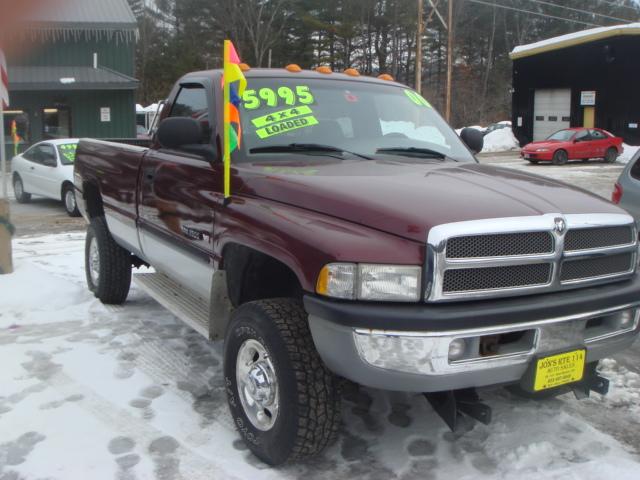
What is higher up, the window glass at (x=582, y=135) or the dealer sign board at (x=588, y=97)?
the dealer sign board at (x=588, y=97)

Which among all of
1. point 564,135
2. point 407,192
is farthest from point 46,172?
point 564,135

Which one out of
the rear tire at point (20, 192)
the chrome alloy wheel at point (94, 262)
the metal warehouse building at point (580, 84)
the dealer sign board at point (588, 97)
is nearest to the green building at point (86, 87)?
the rear tire at point (20, 192)

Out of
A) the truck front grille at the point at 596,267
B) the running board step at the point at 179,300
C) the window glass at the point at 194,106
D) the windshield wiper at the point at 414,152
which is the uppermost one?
the window glass at the point at 194,106

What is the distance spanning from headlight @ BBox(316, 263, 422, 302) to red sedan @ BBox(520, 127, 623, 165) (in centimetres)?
2464

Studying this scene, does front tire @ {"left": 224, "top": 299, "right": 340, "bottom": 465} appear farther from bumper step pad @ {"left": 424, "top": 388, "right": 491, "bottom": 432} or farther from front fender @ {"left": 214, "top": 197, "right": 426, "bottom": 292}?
bumper step pad @ {"left": 424, "top": 388, "right": 491, "bottom": 432}

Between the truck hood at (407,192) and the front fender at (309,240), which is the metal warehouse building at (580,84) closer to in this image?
the truck hood at (407,192)

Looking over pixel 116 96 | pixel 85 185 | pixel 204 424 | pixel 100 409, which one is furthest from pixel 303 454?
pixel 116 96

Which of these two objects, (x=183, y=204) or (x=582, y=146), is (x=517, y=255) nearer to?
(x=183, y=204)

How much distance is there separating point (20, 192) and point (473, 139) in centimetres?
1241

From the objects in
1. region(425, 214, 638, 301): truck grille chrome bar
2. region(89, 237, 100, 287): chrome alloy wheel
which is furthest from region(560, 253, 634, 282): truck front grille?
region(89, 237, 100, 287): chrome alloy wheel

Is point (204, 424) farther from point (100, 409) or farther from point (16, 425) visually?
point (16, 425)

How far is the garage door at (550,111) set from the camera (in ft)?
116

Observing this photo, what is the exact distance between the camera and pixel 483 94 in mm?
59500

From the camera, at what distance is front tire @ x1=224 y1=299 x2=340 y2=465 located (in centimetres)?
295
